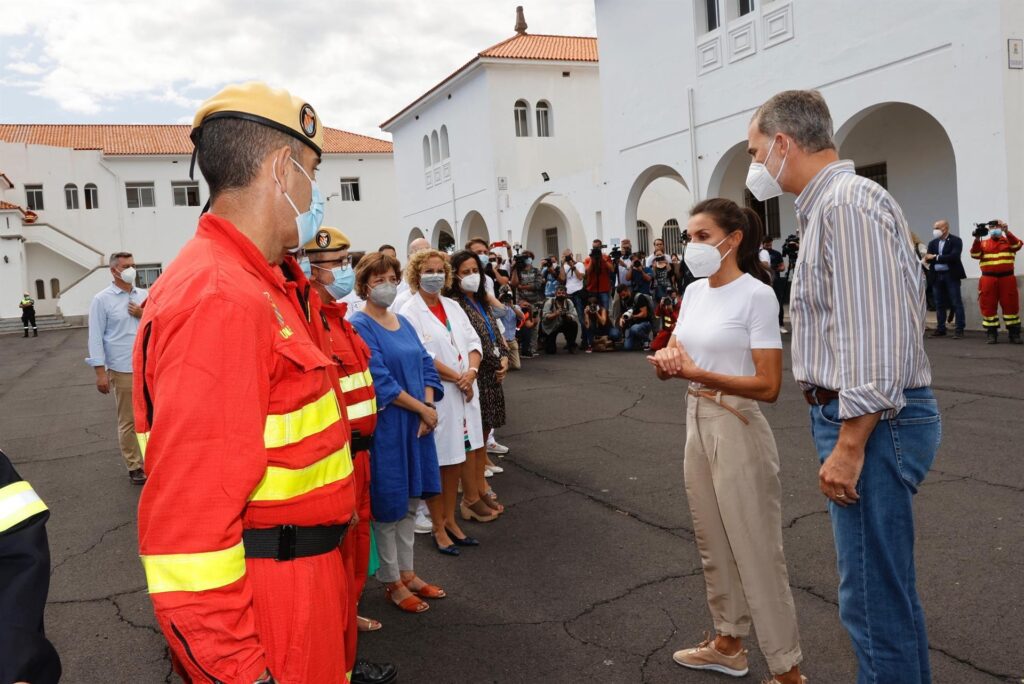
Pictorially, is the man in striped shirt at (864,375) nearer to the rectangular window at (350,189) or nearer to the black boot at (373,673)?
the black boot at (373,673)

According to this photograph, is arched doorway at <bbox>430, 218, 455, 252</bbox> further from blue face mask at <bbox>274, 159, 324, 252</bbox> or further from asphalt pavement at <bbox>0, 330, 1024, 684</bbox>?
blue face mask at <bbox>274, 159, 324, 252</bbox>

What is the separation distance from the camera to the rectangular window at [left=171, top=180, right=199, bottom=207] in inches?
1843

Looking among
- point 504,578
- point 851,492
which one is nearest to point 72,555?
point 504,578

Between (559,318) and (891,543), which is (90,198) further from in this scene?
(891,543)

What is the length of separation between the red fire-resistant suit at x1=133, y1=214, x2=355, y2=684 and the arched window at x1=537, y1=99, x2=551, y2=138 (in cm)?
3059

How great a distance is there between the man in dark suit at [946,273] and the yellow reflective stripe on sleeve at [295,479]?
14.2 metres

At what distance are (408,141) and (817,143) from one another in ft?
121

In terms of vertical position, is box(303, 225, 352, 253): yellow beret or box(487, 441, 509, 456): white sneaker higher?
box(303, 225, 352, 253): yellow beret

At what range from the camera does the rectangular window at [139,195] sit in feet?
151

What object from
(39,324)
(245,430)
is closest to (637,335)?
(245,430)

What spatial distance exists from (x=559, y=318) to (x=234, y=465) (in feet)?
46.2

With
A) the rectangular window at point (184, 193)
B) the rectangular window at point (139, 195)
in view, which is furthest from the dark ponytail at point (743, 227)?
the rectangular window at point (139, 195)

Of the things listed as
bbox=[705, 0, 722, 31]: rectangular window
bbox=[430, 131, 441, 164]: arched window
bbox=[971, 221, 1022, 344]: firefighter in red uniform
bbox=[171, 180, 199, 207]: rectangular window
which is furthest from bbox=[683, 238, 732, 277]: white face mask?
bbox=[171, 180, 199, 207]: rectangular window

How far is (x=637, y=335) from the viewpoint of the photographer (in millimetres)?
15383
